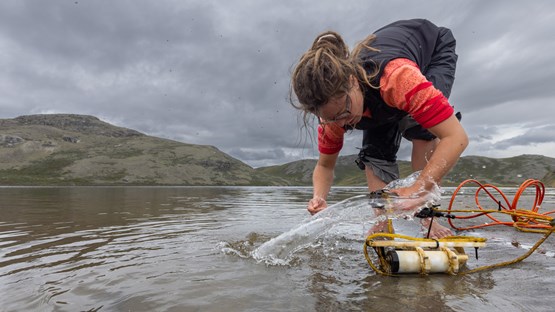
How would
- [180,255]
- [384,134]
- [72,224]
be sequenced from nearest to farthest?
[180,255] → [384,134] → [72,224]

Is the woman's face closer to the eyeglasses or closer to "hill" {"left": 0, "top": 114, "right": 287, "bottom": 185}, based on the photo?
the eyeglasses

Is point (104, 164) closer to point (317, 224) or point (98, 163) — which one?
point (98, 163)

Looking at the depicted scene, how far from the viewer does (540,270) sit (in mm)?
3604

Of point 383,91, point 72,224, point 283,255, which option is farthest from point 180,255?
point 72,224

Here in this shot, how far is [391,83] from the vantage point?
3.33m

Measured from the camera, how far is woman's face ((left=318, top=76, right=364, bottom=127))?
11.0 feet

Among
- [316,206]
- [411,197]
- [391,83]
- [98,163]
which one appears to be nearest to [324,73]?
[391,83]

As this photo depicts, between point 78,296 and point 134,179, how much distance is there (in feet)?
505

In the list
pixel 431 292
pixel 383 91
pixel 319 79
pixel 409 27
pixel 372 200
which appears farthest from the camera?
pixel 409 27

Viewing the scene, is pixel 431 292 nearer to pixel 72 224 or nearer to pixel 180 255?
pixel 180 255

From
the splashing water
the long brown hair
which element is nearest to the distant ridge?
the splashing water

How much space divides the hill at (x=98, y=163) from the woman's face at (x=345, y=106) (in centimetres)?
13985

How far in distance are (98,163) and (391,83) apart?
173m

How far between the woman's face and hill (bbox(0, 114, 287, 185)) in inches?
5506
